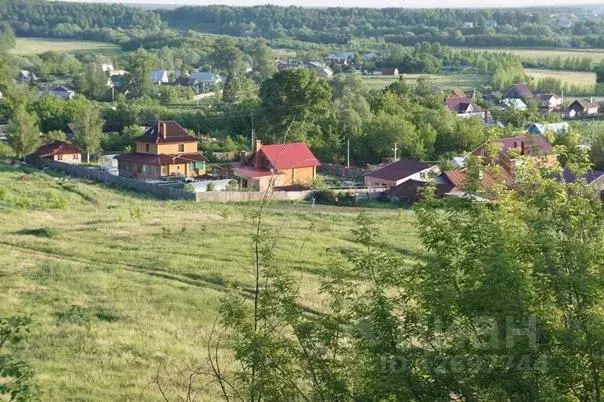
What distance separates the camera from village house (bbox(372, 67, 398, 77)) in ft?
280

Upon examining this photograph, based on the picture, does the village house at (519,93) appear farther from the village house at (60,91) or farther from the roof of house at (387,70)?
→ the village house at (60,91)

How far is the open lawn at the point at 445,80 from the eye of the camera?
73438mm

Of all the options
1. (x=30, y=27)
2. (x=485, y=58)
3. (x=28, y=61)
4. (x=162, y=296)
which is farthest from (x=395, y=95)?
(x=30, y=27)

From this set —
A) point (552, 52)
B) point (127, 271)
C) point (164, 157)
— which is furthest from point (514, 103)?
point (552, 52)

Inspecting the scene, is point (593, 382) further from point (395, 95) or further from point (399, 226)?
point (395, 95)

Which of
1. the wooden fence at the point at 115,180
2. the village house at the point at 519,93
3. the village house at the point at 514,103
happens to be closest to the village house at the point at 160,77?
the village house at the point at 519,93

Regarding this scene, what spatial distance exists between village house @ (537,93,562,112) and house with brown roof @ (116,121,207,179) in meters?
30.2

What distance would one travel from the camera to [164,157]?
122 feet

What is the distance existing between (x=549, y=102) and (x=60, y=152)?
35.2 m

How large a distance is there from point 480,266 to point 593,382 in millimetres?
1142


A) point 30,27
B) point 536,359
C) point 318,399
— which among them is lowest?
point 30,27

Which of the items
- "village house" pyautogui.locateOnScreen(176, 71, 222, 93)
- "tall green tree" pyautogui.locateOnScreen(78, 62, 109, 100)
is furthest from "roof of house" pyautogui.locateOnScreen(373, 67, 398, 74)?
"tall green tree" pyautogui.locateOnScreen(78, 62, 109, 100)

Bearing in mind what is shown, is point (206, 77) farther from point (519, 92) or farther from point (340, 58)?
point (519, 92)

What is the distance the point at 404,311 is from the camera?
22.5ft
